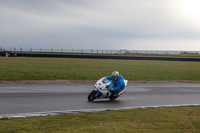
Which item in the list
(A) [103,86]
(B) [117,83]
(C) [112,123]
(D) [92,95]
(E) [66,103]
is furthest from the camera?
(B) [117,83]

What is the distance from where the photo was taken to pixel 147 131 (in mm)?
7973

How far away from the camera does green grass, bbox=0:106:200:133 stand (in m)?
7.99

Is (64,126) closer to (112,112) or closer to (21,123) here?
(21,123)

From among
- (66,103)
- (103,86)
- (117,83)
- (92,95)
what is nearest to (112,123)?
(66,103)

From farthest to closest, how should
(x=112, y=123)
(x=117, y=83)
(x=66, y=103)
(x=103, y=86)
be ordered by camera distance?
1. (x=117, y=83)
2. (x=103, y=86)
3. (x=66, y=103)
4. (x=112, y=123)

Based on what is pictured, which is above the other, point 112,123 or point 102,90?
point 102,90

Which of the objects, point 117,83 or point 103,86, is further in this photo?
point 117,83

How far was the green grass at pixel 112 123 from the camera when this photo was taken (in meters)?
7.99

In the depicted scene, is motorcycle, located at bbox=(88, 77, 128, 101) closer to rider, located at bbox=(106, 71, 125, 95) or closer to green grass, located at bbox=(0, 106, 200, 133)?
rider, located at bbox=(106, 71, 125, 95)

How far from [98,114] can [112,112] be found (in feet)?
2.21

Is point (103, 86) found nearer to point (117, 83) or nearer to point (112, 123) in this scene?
point (117, 83)

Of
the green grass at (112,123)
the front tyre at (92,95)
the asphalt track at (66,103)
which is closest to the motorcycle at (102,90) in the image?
the front tyre at (92,95)

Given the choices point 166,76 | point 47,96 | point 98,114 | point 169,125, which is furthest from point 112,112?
point 166,76

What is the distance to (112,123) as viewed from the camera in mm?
8836
